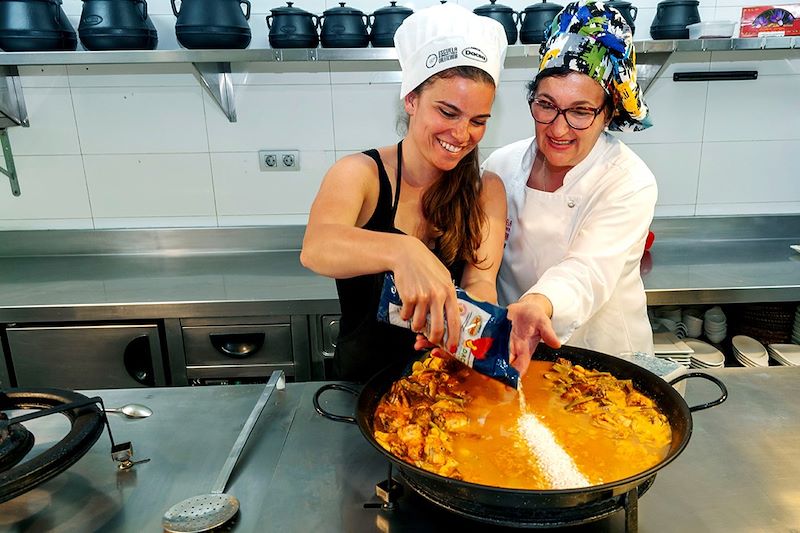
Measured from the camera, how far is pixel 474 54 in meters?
1.37

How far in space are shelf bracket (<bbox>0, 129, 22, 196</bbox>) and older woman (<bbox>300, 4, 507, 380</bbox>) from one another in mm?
2255

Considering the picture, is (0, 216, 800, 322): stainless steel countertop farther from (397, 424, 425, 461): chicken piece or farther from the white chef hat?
(397, 424, 425, 461): chicken piece

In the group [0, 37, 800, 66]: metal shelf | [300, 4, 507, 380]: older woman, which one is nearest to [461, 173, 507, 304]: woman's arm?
[300, 4, 507, 380]: older woman

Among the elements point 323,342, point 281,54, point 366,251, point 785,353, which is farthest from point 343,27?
point 785,353

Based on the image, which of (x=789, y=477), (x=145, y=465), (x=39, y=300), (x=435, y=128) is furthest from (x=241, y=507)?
(x=39, y=300)

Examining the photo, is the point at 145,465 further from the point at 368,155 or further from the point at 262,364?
the point at 262,364

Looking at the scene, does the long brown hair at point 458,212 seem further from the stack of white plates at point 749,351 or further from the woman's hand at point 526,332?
the stack of white plates at point 749,351

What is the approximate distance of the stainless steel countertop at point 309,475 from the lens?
1034 millimetres

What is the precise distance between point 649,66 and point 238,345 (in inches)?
91.2

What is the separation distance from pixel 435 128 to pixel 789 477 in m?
1.03

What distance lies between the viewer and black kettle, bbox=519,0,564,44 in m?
2.52

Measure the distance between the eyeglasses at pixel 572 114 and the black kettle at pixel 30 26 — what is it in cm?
209

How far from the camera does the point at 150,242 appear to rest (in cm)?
307

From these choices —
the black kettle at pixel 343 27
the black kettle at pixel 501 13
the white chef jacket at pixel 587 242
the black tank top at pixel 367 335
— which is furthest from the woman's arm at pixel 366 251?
the black kettle at pixel 501 13
